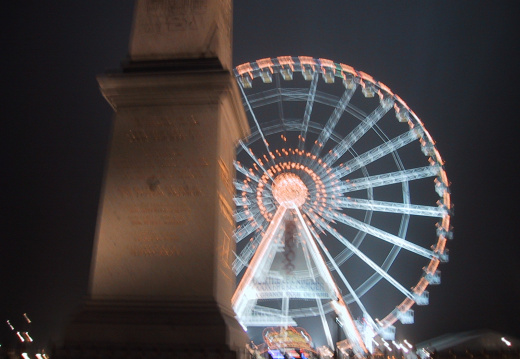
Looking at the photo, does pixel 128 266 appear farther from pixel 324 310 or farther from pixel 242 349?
pixel 324 310

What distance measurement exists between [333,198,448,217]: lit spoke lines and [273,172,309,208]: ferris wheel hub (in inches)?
62.9

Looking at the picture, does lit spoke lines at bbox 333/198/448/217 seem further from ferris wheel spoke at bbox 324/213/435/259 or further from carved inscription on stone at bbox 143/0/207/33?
carved inscription on stone at bbox 143/0/207/33

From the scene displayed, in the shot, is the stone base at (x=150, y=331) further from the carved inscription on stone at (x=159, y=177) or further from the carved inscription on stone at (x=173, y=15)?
the carved inscription on stone at (x=173, y=15)

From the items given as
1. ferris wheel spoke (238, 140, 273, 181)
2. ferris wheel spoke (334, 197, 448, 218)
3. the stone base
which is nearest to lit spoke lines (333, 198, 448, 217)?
ferris wheel spoke (334, 197, 448, 218)

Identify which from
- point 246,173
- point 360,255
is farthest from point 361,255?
point 246,173

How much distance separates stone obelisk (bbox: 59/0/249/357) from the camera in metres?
7.19

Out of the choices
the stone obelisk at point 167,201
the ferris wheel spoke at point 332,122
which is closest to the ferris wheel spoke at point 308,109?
the ferris wheel spoke at point 332,122

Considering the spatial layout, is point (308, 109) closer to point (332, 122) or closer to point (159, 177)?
point (332, 122)

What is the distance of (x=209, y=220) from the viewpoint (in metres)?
7.99

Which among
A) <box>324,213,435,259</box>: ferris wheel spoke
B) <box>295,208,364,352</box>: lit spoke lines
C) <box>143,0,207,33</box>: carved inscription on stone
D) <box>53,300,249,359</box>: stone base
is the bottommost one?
<box>295,208,364,352</box>: lit spoke lines

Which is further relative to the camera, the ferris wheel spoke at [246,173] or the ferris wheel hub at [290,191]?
the ferris wheel spoke at [246,173]

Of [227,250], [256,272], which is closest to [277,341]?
[256,272]

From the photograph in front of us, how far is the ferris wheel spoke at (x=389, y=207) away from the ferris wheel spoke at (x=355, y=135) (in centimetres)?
205

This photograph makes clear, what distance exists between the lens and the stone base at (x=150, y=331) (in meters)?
6.86
